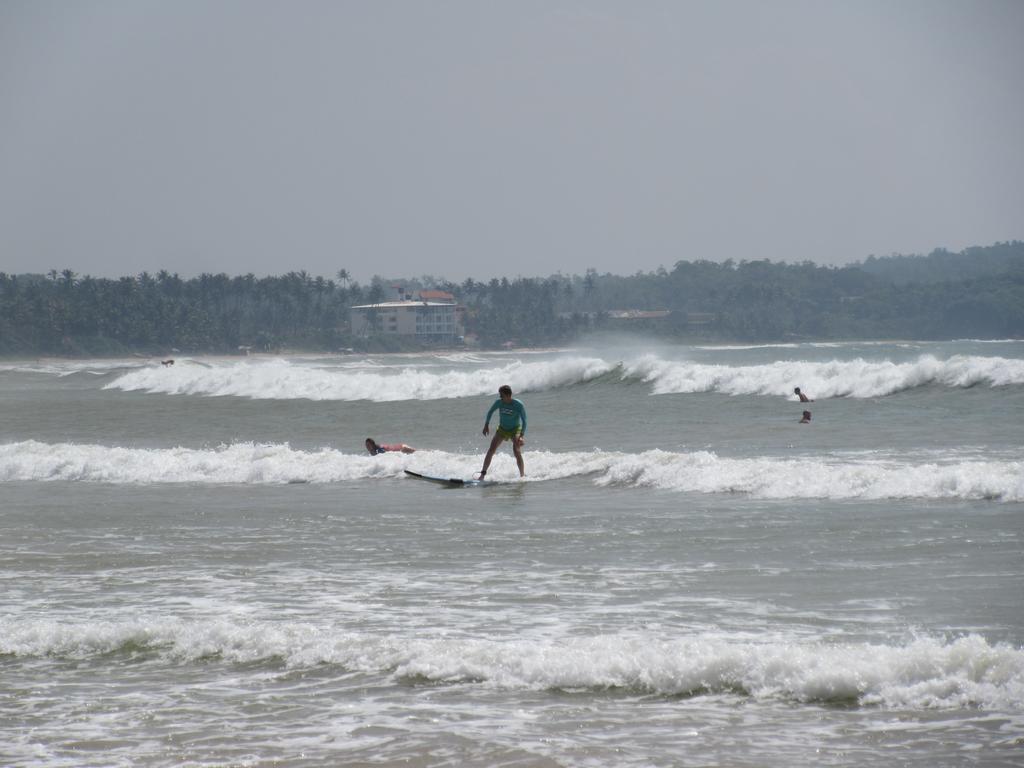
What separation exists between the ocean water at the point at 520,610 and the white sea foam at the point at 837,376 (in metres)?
14.7

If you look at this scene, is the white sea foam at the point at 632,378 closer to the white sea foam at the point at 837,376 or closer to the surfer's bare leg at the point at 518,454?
the white sea foam at the point at 837,376

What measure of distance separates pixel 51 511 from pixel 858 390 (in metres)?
27.6

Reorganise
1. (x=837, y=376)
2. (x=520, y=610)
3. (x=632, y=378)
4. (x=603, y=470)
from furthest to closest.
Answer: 1. (x=632, y=378)
2. (x=837, y=376)
3. (x=603, y=470)
4. (x=520, y=610)

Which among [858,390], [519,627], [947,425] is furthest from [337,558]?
[858,390]

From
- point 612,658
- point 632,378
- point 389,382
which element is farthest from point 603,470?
point 389,382

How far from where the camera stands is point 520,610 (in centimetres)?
970

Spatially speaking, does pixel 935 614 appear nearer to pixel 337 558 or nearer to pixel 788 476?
pixel 337 558

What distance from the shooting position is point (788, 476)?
16.5 m

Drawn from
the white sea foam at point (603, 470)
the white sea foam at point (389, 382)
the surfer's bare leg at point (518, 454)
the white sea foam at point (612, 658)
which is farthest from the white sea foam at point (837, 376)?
the white sea foam at point (612, 658)

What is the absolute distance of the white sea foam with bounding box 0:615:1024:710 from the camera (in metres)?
7.25

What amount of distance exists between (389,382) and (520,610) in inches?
1791

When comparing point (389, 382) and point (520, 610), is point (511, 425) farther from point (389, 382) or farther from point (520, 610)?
point (389, 382)

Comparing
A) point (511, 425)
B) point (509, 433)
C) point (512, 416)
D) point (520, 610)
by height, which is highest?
→ point (512, 416)

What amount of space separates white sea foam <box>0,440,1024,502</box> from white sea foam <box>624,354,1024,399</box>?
18367mm
